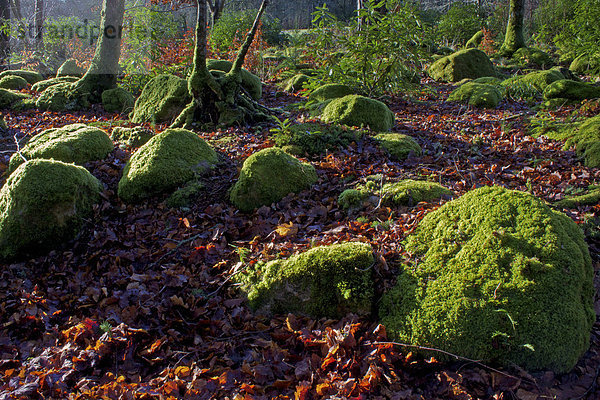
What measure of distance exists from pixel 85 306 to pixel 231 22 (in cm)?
1669

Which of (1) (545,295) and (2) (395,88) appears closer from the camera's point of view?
(1) (545,295)

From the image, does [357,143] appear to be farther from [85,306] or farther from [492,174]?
[85,306]

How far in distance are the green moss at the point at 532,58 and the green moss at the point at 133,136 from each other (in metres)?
15.0

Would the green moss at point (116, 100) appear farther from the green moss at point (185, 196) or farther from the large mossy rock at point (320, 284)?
the large mossy rock at point (320, 284)

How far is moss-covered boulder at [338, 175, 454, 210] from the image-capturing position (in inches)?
168

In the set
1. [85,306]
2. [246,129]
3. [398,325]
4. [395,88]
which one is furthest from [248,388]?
[395,88]

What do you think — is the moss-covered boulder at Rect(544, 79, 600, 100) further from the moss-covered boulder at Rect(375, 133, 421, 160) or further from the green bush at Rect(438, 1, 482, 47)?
the green bush at Rect(438, 1, 482, 47)

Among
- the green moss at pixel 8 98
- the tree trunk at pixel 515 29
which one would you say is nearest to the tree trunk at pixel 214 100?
the green moss at pixel 8 98

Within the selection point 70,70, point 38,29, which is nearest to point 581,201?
point 70,70

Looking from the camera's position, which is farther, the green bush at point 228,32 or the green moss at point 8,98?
the green bush at point 228,32

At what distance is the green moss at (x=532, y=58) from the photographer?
14.8 meters

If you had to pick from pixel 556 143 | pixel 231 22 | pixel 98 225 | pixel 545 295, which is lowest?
pixel 98 225

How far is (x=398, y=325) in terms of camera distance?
278 cm

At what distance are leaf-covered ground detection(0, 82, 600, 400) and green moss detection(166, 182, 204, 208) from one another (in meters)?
0.15
